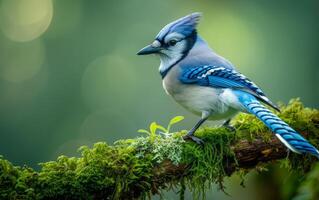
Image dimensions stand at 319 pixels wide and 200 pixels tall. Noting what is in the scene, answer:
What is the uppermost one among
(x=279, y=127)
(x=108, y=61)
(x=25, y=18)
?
(x=25, y=18)

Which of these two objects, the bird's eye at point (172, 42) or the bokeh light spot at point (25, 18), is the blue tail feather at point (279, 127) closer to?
the bird's eye at point (172, 42)

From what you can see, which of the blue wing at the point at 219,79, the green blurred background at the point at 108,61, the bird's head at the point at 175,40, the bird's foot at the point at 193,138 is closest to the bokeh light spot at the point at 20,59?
the green blurred background at the point at 108,61

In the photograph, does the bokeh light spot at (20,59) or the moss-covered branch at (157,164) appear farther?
the bokeh light spot at (20,59)

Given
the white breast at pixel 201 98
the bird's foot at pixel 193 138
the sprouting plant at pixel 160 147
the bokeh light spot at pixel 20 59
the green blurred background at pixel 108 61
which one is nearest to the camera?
the sprouting plant at pixel 160 147

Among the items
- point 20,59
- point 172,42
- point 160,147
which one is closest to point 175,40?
point 172,42

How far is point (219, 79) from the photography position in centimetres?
542

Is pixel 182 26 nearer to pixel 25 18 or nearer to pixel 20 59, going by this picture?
pixel 20 59

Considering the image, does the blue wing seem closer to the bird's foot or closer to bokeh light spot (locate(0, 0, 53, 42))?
the bird's foot

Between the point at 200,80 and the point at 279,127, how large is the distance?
1039mm

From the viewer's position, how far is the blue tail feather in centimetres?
436

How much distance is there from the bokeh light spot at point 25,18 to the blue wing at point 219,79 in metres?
12.8

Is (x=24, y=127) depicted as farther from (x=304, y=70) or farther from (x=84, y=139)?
(x=304, y=70)

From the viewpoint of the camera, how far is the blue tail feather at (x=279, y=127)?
436cm

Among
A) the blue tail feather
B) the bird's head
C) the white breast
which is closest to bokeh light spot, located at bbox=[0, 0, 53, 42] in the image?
the bird's head
